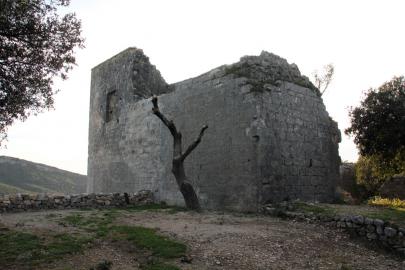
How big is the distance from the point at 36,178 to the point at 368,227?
1765 inches

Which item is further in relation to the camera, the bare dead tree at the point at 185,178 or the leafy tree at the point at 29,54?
the bare dead tree at the point at 185,178

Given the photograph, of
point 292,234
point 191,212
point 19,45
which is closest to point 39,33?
point 19,45

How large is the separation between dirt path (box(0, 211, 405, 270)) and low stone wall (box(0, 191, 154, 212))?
6.46 ft

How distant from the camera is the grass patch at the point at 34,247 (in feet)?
22.6

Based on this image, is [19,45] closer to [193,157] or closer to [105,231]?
[105,231]

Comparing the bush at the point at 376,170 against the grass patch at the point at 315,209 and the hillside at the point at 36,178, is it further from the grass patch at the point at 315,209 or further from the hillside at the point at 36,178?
the hillside at the point at 36,178

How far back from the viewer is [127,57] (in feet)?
58.6

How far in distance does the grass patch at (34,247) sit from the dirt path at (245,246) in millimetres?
321

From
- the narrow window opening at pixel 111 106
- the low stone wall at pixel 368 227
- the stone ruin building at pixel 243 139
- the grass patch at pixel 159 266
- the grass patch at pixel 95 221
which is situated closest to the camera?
the grass patch at pixel 159 266

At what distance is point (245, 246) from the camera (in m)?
7.57

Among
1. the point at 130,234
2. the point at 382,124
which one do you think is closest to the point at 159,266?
the point at 130,234

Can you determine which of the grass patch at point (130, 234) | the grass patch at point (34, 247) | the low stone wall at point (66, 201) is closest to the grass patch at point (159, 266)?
the grass patch at point (130, 234)

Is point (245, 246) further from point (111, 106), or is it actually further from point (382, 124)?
point (111, 106)

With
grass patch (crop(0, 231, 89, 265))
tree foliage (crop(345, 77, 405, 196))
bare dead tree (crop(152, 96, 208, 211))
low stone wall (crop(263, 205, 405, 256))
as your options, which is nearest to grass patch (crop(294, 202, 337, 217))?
low stone wall (crop(263, 205, 405, 256))
